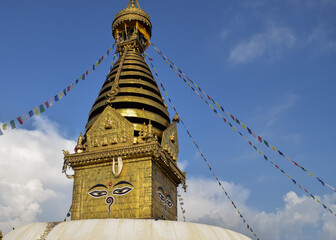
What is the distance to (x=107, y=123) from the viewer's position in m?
17.4

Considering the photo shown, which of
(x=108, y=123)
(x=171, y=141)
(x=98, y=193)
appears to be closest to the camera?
(x=98, y=193)

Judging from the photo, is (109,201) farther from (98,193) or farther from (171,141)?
(171,141)

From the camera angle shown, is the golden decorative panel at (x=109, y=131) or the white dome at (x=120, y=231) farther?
the golden decorative panel at (x=109, y=131)

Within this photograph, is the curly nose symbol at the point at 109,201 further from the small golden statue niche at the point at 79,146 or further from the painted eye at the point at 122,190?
the small golden statue niche at the point at 79,146

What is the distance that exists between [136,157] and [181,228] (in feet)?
17.0

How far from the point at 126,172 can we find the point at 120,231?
502 centimetres

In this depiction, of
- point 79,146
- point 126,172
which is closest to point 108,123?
point 79,146

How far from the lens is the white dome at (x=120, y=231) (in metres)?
10.9

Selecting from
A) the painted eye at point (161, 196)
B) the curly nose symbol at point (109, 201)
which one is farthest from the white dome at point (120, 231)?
the painted eye at point (161, 196)

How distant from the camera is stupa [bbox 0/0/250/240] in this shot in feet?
37.3

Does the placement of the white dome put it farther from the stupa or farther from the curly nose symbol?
the curly nose symbol

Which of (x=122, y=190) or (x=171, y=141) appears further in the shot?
(x=171, y=141)

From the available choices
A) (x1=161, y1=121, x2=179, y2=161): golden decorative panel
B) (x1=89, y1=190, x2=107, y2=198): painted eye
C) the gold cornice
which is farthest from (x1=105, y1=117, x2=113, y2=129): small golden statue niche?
(x1=89, y1=190, x2=107, y2=198): painted eye

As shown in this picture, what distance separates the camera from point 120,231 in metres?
10.9
